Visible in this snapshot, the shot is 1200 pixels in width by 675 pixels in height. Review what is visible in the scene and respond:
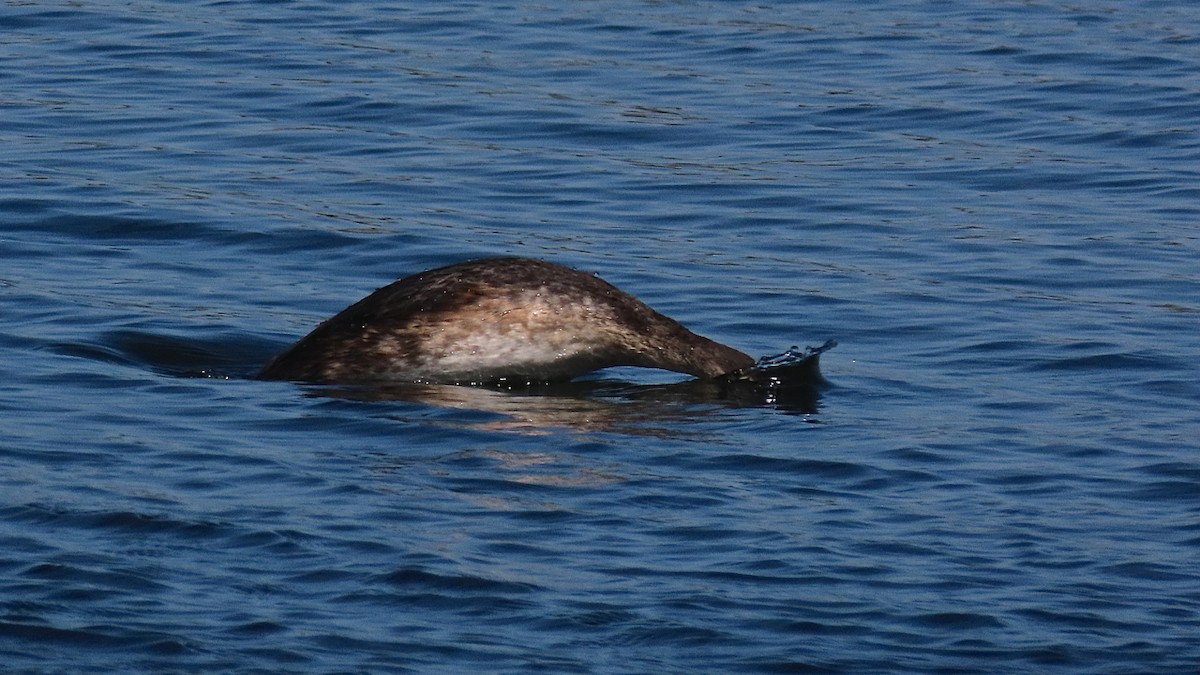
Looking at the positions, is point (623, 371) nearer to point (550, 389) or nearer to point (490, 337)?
point (550, 389)

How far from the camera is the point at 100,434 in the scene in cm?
928

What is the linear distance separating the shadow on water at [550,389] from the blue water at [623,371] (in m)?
0.04

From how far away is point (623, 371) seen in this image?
11.3m

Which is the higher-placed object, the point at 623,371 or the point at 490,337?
→ the point at 490,337

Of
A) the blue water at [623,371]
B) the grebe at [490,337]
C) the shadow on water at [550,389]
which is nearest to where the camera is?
the blue water at [623,371]

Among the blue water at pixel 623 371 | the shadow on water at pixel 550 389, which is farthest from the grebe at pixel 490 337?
the blue water at pixel 623 371

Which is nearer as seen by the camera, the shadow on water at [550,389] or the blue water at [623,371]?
the blue water at [623,371]

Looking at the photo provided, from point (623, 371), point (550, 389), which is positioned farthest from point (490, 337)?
point (623, 371)

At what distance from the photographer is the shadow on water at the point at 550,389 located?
1014 centimetres

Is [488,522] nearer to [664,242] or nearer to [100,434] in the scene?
[100,434]

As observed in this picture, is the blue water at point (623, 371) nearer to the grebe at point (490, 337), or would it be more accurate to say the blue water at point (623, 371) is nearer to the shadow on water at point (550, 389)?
the shadow on water at point (550, 389)

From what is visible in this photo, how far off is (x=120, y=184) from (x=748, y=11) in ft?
30.3

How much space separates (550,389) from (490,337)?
39cm

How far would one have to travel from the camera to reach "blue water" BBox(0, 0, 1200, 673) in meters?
7.08
